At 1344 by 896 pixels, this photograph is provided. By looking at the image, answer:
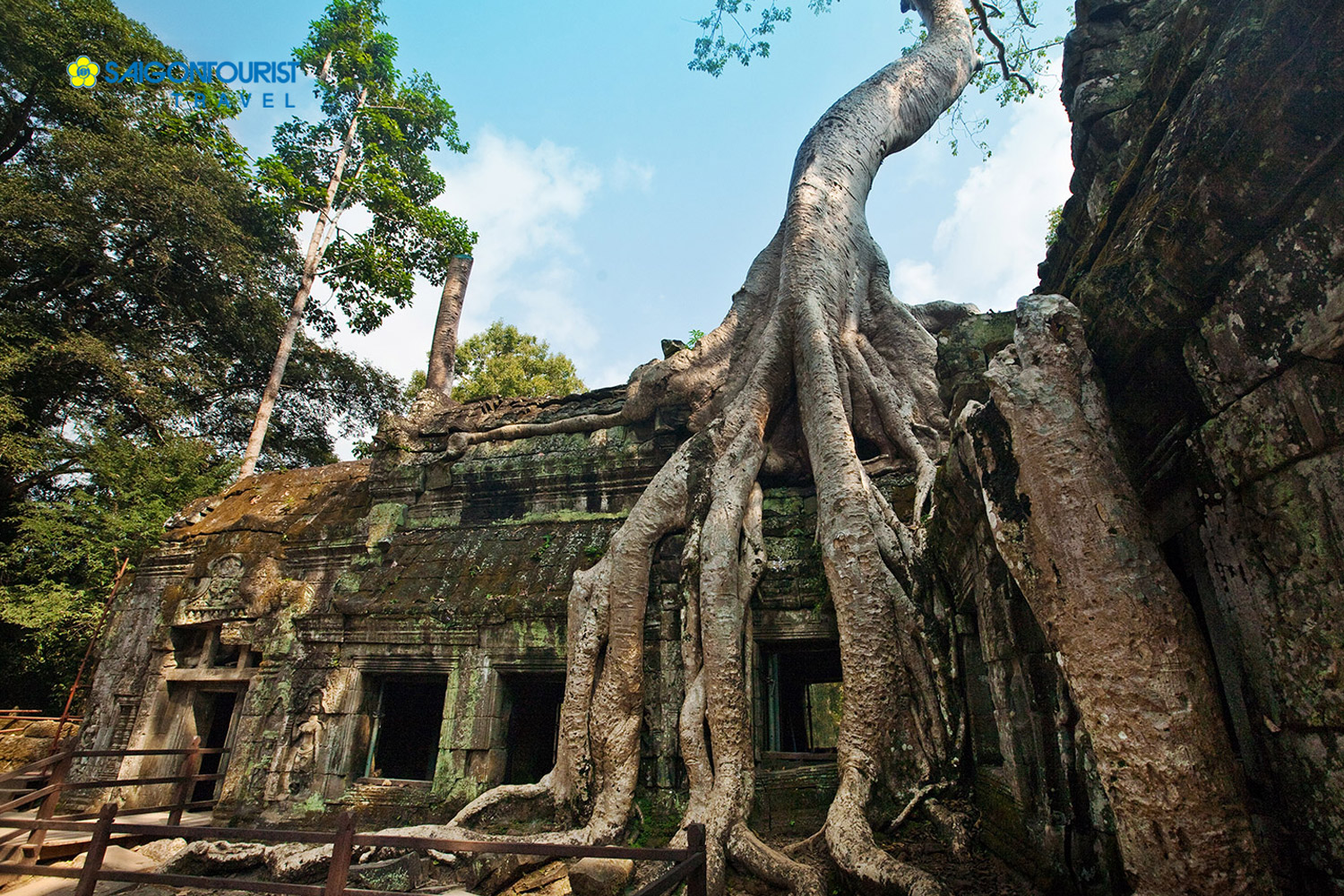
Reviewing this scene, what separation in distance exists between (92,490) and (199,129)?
279 inches

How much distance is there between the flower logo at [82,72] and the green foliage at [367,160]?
2.91 m

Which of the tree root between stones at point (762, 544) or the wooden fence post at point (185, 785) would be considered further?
the wooden fence post at point (185, 785)

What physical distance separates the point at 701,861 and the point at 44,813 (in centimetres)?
496

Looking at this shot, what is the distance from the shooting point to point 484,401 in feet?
25.3

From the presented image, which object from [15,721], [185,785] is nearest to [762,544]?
[185,785]

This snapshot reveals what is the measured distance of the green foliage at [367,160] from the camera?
13.9 metres

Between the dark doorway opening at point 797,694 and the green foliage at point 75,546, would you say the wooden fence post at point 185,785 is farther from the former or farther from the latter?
the green foliage at point 75,546

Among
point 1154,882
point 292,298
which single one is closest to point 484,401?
point 1154,882

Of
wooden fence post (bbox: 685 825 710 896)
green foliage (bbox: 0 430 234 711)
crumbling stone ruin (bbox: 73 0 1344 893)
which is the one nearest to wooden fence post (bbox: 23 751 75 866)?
crumbling stone ruin (bbox: 73 0 1344 893)

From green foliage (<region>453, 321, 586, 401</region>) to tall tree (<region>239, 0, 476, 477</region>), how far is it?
2.45m

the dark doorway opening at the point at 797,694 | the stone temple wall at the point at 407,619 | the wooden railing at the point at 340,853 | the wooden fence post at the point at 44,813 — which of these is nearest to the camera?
the wooden railing at the point at 340,853

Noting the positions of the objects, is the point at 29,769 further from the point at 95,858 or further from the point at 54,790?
the point at 95,858

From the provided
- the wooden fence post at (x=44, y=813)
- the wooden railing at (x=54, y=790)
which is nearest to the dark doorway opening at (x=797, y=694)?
the wooden railing at (x=54, y=790)

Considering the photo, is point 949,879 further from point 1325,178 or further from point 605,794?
point 1325,178
